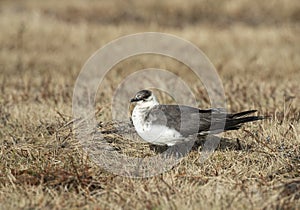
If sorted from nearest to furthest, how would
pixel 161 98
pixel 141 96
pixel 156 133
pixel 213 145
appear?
pixel 156 133 < pixel 141 96 < pixel 213 145 < pixel 161 98

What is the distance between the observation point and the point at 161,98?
741cm

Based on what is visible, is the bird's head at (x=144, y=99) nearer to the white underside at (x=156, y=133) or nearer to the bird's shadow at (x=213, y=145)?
the white underside at (x=156, y=133)

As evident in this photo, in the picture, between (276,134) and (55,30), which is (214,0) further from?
(276,134)

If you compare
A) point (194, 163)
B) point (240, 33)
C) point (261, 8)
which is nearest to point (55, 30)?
point (240, 33)

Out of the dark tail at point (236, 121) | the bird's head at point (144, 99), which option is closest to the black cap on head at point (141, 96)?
the bird's head at point (144, 99)

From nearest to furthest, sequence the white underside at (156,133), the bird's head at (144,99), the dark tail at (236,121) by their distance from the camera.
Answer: the white underside at (156,133) < the dark tail at (236,121) < the bird's head at (144,99)

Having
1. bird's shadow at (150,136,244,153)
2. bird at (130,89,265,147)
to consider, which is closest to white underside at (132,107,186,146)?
bird at (130,89,265,147)

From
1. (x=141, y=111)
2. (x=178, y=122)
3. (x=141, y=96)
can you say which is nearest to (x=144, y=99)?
(x=141, y=96)

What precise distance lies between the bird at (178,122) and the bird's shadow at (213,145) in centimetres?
26

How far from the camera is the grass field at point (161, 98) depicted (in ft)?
12.3

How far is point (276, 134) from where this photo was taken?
5.04 m

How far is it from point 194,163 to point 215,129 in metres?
0.36

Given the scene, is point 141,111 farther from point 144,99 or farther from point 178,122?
point 178,122

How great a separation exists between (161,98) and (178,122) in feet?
9.32
